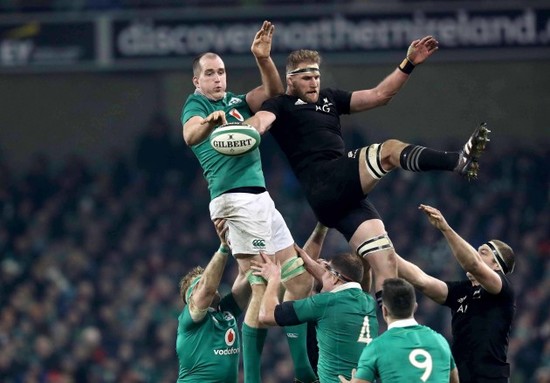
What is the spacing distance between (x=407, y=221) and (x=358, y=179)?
1063 cm

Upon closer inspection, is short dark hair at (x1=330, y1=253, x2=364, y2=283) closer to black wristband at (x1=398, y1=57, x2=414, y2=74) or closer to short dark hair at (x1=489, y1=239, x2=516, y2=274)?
short dark hair at (x1=489, y1=239, x2=516, y2=274)

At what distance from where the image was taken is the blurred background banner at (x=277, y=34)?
18188 millimetres

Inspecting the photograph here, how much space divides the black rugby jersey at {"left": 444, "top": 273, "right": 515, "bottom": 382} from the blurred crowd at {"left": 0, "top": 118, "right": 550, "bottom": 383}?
289 inches

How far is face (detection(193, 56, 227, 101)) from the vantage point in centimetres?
951

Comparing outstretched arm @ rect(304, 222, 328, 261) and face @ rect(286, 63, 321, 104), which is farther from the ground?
face @ rect(286, 63, 321, 104)

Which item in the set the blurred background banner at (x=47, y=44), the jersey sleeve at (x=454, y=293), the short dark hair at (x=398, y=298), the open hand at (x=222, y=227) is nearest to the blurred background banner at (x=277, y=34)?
the blurred background banner at (x=47, y=44)

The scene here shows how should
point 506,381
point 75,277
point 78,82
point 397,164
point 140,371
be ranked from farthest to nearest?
point 78,82 → point 75,277 → point 140,371 → point 506,381 → point 397,164

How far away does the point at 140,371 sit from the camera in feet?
58.8

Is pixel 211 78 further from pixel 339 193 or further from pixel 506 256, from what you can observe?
pixel 506 256

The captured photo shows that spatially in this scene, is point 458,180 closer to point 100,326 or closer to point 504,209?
point 504,209

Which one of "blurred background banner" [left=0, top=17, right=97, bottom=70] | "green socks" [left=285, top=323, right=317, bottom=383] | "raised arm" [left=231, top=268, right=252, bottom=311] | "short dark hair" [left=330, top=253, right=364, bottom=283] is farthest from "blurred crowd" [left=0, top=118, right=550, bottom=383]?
"short dark hair" [left=330, top=253, right=364, bottom=283]

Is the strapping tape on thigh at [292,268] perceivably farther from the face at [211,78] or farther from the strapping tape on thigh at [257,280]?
the face at [211,78]

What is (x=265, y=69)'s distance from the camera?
957 centimetres

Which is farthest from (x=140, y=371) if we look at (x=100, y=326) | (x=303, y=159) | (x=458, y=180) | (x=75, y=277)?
(x=303, y=159)
